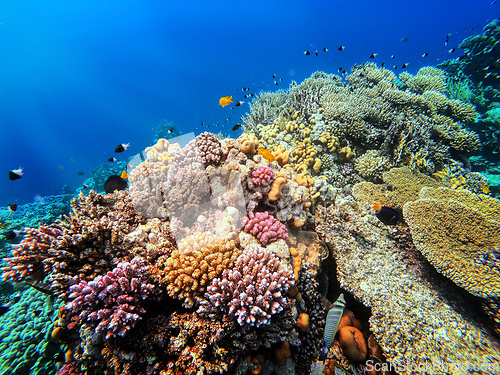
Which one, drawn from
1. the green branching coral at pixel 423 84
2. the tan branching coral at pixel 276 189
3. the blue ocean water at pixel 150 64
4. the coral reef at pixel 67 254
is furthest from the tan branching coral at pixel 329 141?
the blue ocean water at pixel 150 64

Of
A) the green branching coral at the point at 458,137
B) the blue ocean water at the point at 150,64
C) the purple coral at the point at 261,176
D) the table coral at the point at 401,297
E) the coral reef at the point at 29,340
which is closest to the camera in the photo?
the table coral at the point at 401,297

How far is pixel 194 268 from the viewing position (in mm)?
2768

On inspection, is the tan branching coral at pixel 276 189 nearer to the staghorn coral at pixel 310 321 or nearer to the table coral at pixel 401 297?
the staghorn coral at pixel 310 321

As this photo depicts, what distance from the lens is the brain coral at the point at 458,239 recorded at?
342cm

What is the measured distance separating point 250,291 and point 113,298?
5.78 ft

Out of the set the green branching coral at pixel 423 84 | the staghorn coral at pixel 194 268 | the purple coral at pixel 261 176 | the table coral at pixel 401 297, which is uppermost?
the green branching coral at pixel 423 84

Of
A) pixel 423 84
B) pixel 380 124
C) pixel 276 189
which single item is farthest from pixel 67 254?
pixel 423 84

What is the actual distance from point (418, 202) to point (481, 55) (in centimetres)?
1534

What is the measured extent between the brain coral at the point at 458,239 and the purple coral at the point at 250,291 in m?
3.20

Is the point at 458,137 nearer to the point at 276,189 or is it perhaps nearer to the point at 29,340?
the point at 276,189

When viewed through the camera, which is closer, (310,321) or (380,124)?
(310,321)

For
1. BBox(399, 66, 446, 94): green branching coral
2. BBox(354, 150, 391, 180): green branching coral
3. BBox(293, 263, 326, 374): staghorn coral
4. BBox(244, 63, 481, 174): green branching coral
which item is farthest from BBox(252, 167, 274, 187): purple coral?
BBox(399, 66, 446, 94): green branching coral

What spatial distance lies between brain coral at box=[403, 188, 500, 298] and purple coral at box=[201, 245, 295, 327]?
3.20 meters

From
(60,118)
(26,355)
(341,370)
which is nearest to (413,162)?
(341,370)
